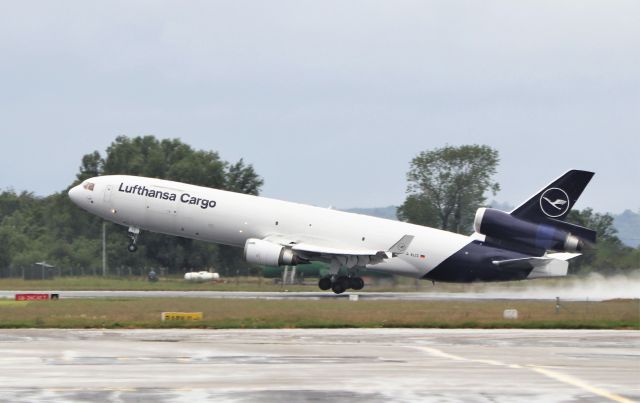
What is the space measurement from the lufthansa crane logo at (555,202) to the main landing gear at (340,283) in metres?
10.9

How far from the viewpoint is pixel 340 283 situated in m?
61.5

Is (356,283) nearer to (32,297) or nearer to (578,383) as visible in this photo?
(32,297)

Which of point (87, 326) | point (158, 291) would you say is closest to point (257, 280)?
point (158, 291)

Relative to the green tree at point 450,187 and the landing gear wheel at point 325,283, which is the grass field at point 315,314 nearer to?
the landing gear wheel at point 325,283

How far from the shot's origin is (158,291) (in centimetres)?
6569

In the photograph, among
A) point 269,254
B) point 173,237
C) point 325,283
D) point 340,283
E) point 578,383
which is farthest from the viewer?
point 173,237

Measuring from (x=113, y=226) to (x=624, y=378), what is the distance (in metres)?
88.4

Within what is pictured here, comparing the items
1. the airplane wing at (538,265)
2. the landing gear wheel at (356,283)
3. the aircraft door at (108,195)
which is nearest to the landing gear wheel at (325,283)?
the landing gear wheel at (356,283)

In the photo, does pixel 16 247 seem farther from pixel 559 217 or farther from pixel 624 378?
pixel 624 378

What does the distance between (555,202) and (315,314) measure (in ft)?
68.2

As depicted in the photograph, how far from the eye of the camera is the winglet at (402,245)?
60.2 meters

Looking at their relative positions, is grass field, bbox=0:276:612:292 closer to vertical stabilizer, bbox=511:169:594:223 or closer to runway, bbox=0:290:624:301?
runway, bbox=0:290:624:301

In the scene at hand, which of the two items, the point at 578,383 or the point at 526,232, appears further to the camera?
the point at 526,232

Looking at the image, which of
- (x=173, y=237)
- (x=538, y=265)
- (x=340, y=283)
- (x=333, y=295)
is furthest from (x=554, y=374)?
(x=173, y=237)
